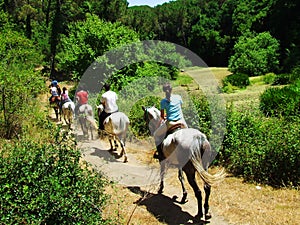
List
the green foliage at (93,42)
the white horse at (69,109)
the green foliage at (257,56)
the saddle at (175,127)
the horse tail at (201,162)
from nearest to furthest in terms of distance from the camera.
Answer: the horse tail at (201,162) < the saddle at (175,127) < the white horse at (69,109) < the green foliage at (93,42) < the green foliage at (257,56)

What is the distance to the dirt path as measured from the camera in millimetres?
6730

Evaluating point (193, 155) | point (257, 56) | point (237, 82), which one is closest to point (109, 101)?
point (193, 155)

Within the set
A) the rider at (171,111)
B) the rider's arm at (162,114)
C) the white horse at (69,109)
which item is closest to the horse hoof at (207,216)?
the rider at (171,111)

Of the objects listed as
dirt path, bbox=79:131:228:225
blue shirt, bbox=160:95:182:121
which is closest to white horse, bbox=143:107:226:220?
blue shirt, bbox=160:95:182:121

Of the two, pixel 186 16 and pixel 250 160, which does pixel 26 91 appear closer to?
A: pixel 250 160

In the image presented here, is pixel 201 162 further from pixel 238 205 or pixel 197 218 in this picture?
pixel 238 205

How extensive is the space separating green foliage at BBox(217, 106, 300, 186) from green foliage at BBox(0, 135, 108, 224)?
416 centimetres

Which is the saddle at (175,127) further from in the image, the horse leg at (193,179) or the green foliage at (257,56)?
the green foliage at (257,56)

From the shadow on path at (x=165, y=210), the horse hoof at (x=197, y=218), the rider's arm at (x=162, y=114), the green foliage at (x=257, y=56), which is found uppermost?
the green foliage at (x=257, y=56)

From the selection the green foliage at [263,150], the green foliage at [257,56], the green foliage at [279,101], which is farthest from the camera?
the green foliage at [257,56]

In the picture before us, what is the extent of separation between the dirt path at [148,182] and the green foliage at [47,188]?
569 mm

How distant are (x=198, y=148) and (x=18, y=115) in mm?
7072

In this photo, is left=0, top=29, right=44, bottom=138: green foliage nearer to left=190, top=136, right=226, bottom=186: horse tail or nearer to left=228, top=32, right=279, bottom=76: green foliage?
left=190, top=136, right=226, bottom=186: horse tail

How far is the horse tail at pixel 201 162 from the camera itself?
242 inches
